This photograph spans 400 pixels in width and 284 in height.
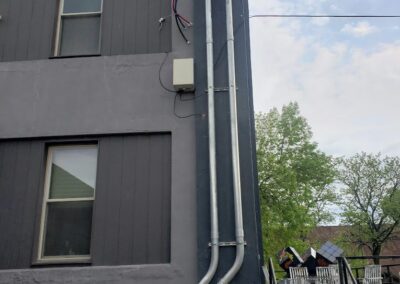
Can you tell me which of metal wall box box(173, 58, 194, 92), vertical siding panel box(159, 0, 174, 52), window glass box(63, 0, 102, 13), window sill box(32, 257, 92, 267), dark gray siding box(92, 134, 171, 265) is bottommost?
window sill box(32, 257, 92, 267)

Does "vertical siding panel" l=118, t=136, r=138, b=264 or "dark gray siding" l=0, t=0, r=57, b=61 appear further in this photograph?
"dark gray siding" l=0, t=0, r=57, b=61

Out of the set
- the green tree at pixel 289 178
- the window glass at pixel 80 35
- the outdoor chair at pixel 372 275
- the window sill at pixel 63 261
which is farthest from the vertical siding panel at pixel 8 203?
the green tree at pixel 289 178

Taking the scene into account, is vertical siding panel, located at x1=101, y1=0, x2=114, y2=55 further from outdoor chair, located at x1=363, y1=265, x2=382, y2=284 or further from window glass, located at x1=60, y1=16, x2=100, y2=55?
outdoor chair, located at x1=363, y1=265, x2=382, y2=284

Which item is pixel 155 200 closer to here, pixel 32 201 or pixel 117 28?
pixel 32 201

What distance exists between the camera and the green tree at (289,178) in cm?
1662

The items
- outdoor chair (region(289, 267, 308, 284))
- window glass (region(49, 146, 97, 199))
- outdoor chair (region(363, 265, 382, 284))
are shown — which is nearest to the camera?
window glass (region(49, 146, 97, 199))

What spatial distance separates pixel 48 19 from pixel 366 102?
16.6 m

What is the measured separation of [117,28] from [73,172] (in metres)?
1.99

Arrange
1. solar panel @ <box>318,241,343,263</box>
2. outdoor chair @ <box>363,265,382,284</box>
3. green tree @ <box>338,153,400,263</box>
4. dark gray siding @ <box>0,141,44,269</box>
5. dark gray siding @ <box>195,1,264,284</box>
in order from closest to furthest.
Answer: dark gray siding @ <box>195,1,264,284</box>
dark gray siding @ <box>0,141,44,269</box>
outdoor chair @ <box>363,265,382,284</box>
solar panel @ <box>318,241,343,263</box>
green tree @ <box>338,153,400,263</box>

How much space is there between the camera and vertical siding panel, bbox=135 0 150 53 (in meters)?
5.07

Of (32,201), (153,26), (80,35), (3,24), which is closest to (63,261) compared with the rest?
(32,201)

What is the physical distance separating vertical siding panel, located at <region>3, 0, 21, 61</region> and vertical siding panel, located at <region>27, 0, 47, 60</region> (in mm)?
205

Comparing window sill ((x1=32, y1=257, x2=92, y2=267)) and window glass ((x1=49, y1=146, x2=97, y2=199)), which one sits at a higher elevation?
window glass ((x1=49, y1=146, x2=97, y2=199))

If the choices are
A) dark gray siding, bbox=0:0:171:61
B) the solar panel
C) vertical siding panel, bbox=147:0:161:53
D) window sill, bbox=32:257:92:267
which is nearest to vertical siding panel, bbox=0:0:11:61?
dark gray siding, bbox=0:0:171:61
